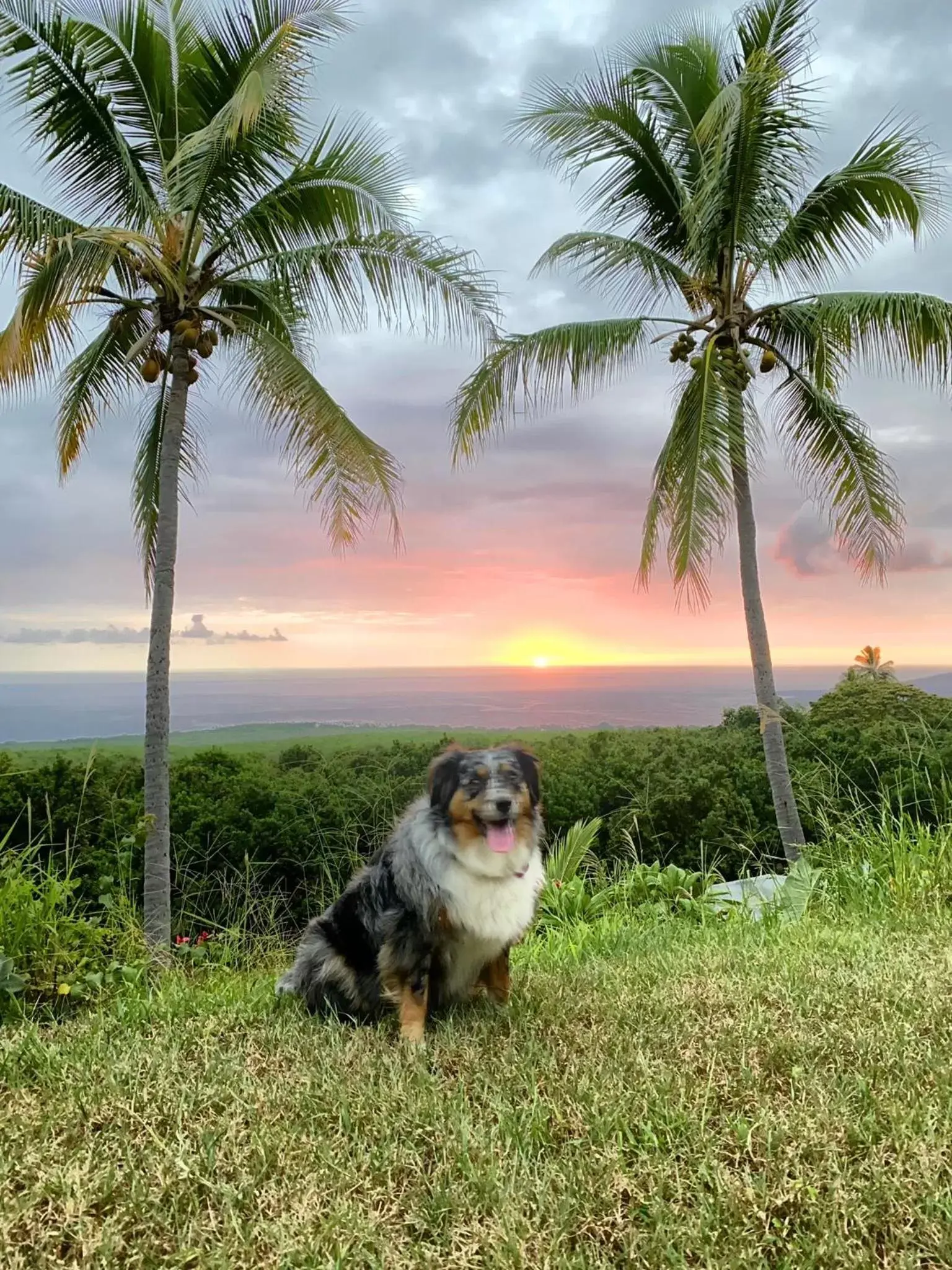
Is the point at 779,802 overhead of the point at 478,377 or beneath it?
beneath

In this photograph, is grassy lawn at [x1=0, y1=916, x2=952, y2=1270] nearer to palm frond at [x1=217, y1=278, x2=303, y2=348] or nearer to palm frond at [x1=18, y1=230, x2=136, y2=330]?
palm frond at [x1=18, y1=230, x2=136, y2=330]

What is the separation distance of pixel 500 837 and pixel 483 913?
33cm

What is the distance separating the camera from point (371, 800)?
7938 millimetres

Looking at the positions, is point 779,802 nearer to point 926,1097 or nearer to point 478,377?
→ point 478,377

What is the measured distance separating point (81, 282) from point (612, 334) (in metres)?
5.17

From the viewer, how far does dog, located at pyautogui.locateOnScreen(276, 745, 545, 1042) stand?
3.26 metres

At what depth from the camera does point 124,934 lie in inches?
205

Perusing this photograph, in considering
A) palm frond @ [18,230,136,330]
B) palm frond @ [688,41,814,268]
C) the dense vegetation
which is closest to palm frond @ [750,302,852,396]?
palm frond @ [688,41,814,268]

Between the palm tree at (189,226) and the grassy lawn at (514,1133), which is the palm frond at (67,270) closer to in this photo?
the palm tree at (189,226)

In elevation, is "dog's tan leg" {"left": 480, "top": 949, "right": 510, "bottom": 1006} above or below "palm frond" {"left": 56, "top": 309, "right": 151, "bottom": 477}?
below

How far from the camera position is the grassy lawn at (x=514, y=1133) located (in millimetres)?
2111

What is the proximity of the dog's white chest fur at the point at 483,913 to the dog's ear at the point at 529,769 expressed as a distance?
28cm

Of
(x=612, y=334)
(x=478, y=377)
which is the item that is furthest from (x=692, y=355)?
(x=478, y=377)

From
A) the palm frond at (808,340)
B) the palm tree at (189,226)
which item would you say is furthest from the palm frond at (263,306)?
the palm frond at (808,340)
